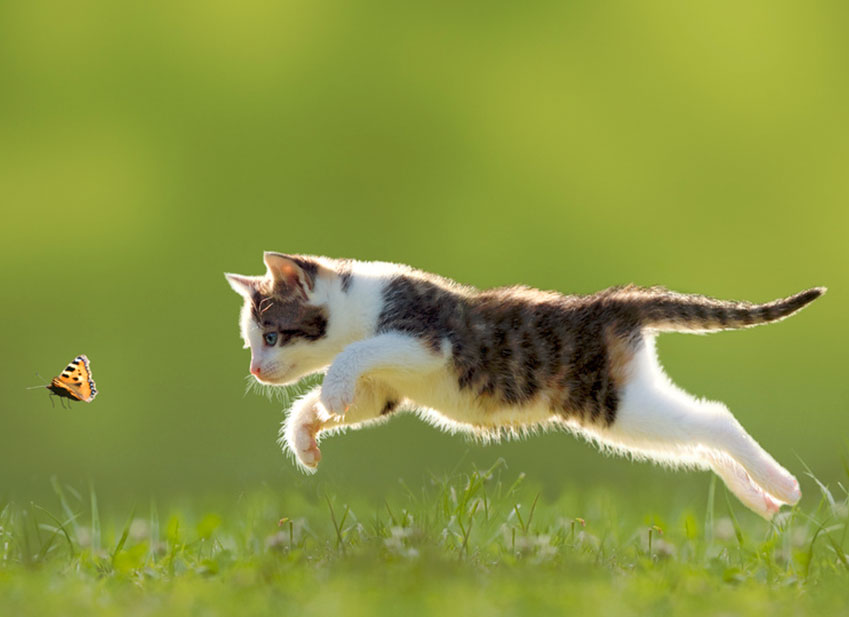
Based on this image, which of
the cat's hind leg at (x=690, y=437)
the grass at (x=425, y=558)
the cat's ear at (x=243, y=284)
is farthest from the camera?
the cat's ear at (x=243, y=284)

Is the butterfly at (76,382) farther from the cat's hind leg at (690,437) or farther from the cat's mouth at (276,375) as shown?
the cat's hind leg at (690,437)

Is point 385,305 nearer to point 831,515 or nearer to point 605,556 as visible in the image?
point 605,556

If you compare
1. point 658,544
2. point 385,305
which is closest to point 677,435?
point 658,544

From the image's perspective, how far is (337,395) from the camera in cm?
436

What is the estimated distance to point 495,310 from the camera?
4.81 metres

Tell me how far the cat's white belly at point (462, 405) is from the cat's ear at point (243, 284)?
858 mm

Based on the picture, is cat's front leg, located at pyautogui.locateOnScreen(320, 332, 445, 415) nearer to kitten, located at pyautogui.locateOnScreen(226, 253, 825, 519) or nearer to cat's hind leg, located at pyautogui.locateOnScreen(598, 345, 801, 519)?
kitten, located at pyautogui.locateOnScreen(226, 253, 825, 519)

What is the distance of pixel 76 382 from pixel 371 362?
1.30m

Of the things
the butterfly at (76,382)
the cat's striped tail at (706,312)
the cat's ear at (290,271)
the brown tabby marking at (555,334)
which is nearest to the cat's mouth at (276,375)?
the cat's ear at (290,271)

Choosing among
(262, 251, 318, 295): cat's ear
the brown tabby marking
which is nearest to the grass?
the brown tabby marking

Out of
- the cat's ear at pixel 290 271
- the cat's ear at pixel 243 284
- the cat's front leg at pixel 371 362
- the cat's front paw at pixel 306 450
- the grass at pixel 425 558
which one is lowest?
the grass at pixel 425 558

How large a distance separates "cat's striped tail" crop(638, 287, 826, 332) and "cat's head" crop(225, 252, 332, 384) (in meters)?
1.57

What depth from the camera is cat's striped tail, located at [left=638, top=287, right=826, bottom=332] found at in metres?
4.65

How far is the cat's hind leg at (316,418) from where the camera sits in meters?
4.85
